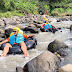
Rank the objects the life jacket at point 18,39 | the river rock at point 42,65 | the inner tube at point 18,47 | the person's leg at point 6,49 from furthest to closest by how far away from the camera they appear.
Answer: the life jacket at point 18,39, the inner tube at point 18,47, the person's leg at point 6,49, the river rock at point 42,65

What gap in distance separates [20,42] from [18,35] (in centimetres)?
30

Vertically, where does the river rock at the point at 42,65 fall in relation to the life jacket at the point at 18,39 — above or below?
below

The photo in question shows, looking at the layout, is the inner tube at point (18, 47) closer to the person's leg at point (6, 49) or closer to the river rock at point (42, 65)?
the person's leg at point (6, 49)

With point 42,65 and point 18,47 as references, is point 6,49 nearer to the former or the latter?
point 18,47

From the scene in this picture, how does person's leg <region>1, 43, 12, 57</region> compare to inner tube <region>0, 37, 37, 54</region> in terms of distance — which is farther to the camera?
inner tube <region>0, 37, 37, 54</region>

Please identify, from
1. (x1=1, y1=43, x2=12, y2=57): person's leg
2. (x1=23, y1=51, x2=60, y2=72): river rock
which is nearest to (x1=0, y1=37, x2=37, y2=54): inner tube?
(x1=1, y1=43, x2=12, y2=57): person's leg

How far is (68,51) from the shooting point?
16.1ft

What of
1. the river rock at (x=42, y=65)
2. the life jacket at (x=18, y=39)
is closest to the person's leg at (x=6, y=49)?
the life jacket at (x=18, y=39)

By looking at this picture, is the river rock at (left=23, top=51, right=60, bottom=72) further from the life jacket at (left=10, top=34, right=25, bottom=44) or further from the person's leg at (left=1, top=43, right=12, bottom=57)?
the life jacket at (left=10, top=34, right=25, bottom=44)

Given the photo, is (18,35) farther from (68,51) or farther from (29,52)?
(68,51)

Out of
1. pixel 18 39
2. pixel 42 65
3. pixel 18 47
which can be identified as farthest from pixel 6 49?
pixel 42 65

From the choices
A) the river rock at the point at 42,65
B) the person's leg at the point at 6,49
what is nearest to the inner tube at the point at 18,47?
the person's leg at the point at 6,49

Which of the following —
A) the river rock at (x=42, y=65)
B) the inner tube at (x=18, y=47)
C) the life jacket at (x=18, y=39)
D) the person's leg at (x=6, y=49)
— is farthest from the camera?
the life jacket at (x=18, y=39)

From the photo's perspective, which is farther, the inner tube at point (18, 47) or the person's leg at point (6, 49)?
the inner tube at point (18, 47)
